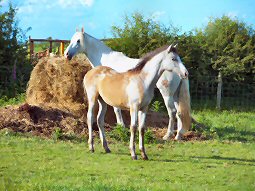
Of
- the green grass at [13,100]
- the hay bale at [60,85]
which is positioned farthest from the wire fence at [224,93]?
the hay bale at [60,85]

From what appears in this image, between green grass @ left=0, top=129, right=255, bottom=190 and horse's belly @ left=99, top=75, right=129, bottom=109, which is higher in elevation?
horse's belly @ left=99, top=75, right=129, bottom=109

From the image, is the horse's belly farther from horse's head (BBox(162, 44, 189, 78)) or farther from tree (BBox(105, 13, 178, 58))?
tree (BBox(105, 13, 178, 58))

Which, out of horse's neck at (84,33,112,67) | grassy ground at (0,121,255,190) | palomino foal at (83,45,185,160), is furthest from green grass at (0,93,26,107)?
palomino foal at (83,45,185,160)

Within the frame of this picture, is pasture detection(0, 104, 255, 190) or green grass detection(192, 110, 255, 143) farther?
green grass detection(192, 110, 255, 143)

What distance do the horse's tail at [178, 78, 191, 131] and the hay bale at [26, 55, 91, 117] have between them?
2.35 meters

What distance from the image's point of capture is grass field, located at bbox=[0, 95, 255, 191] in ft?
21.2

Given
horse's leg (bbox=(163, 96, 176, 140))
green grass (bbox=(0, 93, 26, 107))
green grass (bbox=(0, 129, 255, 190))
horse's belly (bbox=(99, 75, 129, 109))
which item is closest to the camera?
green grass (bbox=(0, 129, 255, 190))

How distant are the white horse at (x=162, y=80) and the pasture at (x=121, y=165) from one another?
0.64 metres

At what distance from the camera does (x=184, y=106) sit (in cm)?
1107

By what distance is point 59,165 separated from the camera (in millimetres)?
7559

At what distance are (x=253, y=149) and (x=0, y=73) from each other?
418 inches

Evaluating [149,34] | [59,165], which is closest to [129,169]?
[59,165]

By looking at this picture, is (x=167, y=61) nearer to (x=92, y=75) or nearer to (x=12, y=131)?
(x=92, y=75)

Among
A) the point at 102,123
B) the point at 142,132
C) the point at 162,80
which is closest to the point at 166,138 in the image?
the point at 162,80
